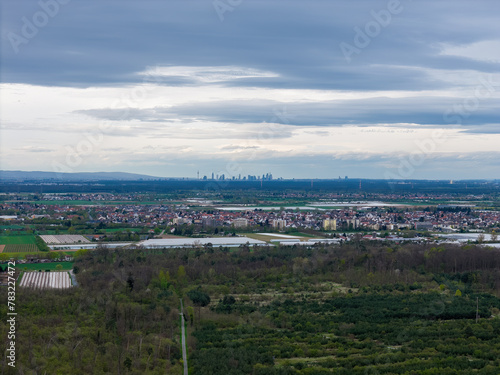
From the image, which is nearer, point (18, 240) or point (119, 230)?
point (18, 240)

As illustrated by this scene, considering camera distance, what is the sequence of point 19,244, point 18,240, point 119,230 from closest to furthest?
point 19,244 < point 18,240 < point 119,230

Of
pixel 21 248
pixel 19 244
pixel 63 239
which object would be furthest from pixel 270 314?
pixel 63 239

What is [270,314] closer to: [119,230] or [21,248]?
[21,248]

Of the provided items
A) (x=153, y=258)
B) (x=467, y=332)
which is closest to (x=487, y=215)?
(x=153, y=258)

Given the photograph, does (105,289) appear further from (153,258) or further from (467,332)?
(467,332)

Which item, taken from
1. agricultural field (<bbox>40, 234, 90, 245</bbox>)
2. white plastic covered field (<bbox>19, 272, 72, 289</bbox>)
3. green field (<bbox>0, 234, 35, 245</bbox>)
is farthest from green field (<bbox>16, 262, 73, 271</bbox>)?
green field (<bbox>0, 234, 35, 245</bbox>)

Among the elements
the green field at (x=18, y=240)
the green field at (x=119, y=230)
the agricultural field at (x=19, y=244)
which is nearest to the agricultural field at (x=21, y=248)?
the agricultural field at (x=19, y=244)
